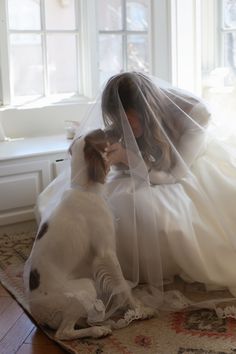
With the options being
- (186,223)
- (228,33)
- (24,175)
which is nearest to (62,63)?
(24,175)

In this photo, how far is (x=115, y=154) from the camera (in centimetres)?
190

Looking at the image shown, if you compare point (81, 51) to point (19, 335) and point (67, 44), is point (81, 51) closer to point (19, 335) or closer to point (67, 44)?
point (67, 44)

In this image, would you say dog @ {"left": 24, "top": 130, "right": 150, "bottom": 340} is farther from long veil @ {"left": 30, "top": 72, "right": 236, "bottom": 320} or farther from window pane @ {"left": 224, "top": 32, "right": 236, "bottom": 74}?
window pane @ {"left": 224, "top": 32, "right": 236, "bottom": 74}

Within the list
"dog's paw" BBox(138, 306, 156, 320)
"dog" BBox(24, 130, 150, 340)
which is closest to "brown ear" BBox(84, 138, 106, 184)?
"dog" BBox(24, 130, 150, 340)

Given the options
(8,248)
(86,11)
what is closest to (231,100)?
(86,11)

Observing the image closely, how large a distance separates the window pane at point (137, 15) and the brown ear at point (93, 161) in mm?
1739

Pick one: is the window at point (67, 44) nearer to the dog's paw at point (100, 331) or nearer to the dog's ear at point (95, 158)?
the dog's ear at point (95, 158)

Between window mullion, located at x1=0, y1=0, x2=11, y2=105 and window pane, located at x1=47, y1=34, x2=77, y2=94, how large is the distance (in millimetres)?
288

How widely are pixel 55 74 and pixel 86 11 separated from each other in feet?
1.40

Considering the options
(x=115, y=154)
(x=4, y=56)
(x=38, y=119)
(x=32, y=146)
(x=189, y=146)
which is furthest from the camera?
(x=38, y=119)

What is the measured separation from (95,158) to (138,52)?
176cm

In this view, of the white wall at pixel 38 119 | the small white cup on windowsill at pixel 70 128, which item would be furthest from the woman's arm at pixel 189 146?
the white wall at pixel 38 119

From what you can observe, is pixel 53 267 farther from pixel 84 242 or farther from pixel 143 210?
pixel 143 210

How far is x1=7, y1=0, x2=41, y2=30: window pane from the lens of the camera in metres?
3.07
